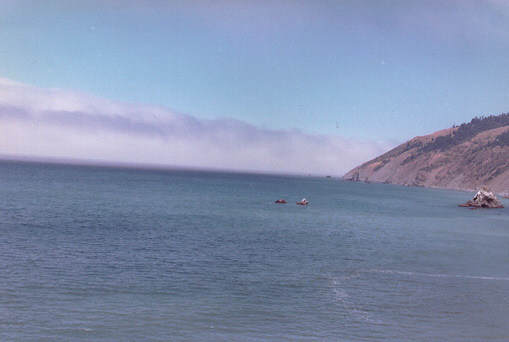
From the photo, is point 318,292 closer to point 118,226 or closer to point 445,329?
point 445,329

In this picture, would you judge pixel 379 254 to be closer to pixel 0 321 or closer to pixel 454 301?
pixel 454 301

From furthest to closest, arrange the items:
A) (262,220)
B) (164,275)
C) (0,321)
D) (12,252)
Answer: (262,220), (12,252), (164,275), (0,321)

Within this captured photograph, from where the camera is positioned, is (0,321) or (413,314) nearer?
(0,321)

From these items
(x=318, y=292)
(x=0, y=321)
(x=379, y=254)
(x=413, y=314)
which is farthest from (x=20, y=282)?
(x=379, y=254)

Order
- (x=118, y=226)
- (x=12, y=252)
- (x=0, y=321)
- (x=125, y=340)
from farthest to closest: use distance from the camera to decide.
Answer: (x=118, y=226)
(x=12, y=252)
(x=0, y=321)
(x=125, y=340)

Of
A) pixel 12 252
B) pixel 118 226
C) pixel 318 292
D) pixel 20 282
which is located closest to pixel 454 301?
pixel 318 292

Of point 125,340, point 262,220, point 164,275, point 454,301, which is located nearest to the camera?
point 125,340

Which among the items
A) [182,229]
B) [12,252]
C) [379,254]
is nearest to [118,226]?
[182,229]

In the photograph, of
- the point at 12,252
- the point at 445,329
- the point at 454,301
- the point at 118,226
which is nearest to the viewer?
the point at 445,329

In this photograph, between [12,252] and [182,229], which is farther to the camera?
[182,229]
